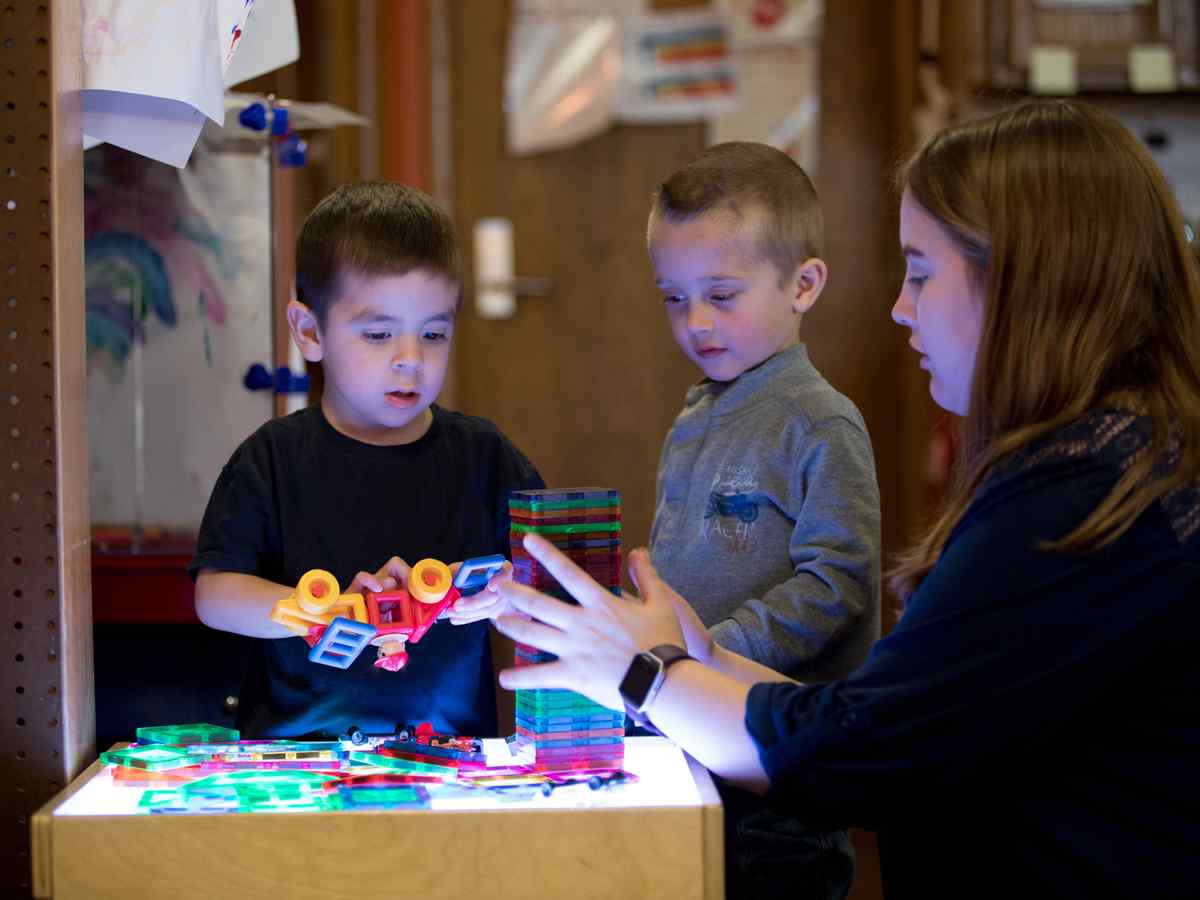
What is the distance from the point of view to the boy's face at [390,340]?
1.44 meters

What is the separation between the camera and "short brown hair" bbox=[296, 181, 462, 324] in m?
1.45

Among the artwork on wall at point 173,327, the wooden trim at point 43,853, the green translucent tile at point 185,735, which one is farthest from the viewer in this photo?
the artwork on wall at point 173,327

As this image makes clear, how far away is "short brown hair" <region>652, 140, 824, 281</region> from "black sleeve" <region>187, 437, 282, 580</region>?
0.60 metres

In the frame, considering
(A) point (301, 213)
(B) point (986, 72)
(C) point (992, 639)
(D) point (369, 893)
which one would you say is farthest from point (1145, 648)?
(B) point (986, 72)

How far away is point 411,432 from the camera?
152 cm

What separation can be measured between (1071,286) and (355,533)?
0.79 meters

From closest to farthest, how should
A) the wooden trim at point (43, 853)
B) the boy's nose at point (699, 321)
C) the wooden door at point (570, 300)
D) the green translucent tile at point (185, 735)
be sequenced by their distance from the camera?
1. the wooden trim at point (43, 853)
2. the green translucent tile at point (185, 735)
3. the boy's nose at point (699, 321)
4. the wooden door at point (570, 300)

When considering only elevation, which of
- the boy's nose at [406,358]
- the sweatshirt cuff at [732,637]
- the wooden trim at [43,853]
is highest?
the boy's nose at [406,358]

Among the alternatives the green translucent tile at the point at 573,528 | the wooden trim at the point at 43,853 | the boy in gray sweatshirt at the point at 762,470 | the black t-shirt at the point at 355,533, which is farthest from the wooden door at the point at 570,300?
the wooden trim at the point at 43,853

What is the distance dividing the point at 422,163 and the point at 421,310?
8.10 ft

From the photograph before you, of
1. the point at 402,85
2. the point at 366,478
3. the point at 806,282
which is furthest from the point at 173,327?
the point at 402,85

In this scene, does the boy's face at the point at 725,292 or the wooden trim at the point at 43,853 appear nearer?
the wooden trim at the point at 43,853

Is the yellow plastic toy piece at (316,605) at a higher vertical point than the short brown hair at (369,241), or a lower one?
lower

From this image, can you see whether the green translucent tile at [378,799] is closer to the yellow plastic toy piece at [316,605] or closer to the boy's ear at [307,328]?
the yellow plastic toy piece at [316,605]
